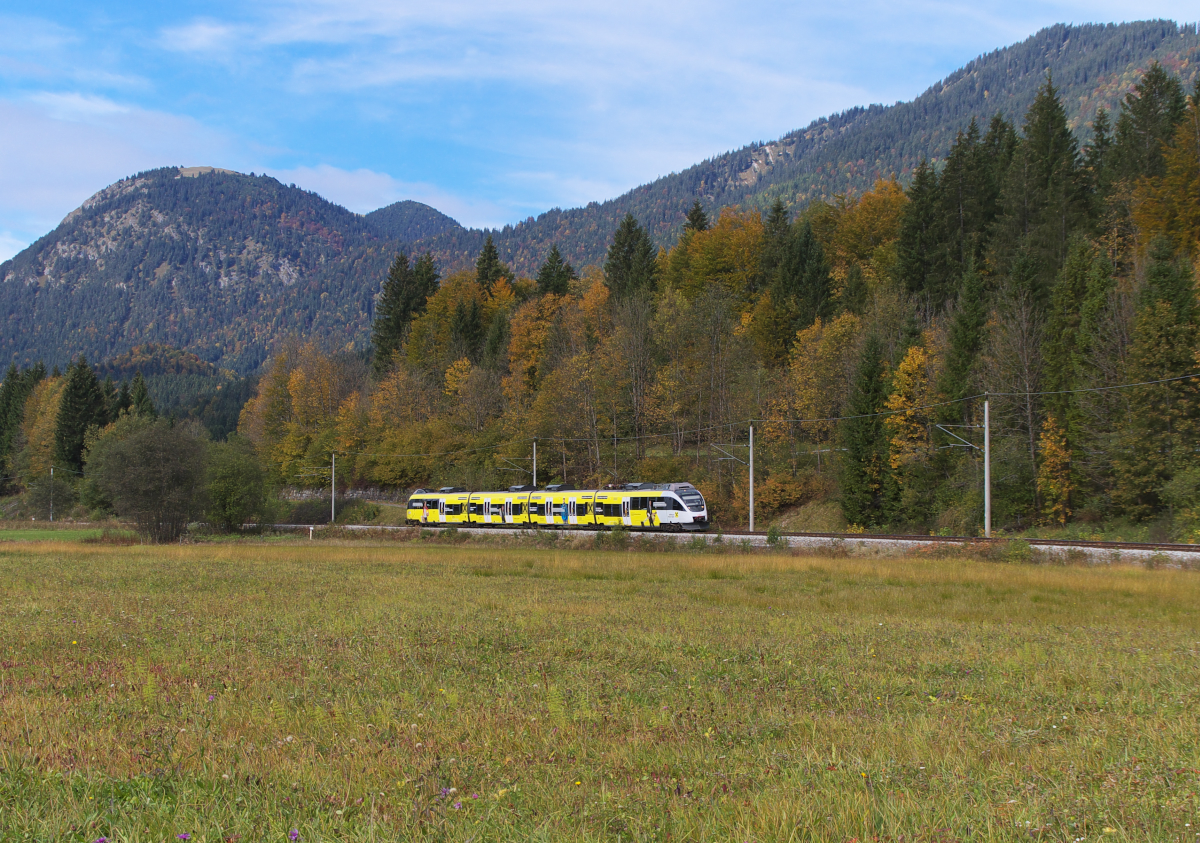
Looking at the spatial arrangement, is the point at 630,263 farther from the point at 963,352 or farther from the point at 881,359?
the point at 963,352

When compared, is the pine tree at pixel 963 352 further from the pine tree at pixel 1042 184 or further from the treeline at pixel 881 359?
the pine tree at pixel 1042 184

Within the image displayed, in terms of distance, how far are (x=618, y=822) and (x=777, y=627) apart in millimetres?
10275

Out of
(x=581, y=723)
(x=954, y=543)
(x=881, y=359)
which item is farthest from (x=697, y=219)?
(x=581, y=723)

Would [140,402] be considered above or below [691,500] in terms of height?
above

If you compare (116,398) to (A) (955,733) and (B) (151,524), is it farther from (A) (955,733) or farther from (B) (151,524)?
(A) (955,733)

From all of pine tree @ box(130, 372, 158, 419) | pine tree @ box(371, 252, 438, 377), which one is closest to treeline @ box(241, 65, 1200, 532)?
pine tree @ box(371, 252, 438, 377)

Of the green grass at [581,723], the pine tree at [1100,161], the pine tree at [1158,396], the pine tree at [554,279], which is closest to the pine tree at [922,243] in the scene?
the pine tree at [1100,161]

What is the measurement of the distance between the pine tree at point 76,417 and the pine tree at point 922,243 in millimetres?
99423

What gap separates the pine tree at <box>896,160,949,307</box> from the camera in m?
68.5

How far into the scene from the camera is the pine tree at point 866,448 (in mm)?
54344

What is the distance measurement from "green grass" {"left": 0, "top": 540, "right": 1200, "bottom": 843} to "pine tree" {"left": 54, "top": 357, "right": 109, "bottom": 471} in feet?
356

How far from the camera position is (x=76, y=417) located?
110 meters

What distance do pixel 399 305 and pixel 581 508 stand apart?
6960 cm

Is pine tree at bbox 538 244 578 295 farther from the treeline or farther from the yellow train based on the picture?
the yellow train
